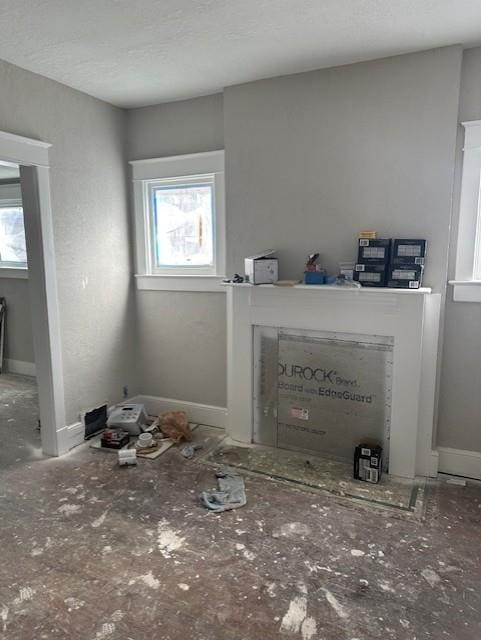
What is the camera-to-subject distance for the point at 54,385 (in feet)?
10.0

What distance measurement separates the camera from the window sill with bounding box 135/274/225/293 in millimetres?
3438

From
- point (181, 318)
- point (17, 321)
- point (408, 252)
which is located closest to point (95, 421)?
point (181, 318)

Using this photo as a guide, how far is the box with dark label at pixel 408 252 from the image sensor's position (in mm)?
2600

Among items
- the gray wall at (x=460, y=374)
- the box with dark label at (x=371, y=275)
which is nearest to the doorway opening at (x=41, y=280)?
the box with dark label at (x=371, y=275)

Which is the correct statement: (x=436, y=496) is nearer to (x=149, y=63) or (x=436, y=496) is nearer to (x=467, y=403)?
(x=467, y=403)

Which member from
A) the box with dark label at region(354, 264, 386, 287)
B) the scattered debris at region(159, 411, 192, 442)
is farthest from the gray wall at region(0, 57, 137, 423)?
the box with dark label at region(354, 264, 386, 287)

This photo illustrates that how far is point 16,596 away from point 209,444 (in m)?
1.61

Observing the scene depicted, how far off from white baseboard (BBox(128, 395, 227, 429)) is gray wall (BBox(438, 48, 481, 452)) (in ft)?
5.44

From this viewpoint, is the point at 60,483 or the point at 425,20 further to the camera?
the point at 60,483

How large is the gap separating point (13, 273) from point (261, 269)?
11.8ft

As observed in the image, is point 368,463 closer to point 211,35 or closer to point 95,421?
point 95,421

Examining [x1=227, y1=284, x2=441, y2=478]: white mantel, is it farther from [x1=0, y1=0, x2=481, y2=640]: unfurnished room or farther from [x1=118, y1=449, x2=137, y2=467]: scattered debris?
[x1=118, y1=449, x2=137, y2=467]: scattered debris

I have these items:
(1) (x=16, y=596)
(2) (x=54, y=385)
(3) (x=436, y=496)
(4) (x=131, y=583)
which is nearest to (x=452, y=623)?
(3) (x=436, y=496)

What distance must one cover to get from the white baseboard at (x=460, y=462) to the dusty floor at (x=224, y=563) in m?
0.12
